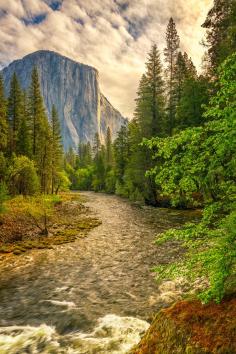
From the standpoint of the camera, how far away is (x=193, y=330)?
5.22 metres

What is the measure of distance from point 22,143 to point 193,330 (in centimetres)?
4219

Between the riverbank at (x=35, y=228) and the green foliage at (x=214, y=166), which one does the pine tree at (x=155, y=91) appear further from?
the green foliage at (x=214, y=166)

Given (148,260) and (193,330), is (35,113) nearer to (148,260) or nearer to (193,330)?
(148,260)

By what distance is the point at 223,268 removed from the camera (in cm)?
502

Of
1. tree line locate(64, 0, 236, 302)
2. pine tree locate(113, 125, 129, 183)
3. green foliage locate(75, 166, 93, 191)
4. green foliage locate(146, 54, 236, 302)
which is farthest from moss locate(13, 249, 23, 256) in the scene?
green foliage locate(75, 166, 93, 191)

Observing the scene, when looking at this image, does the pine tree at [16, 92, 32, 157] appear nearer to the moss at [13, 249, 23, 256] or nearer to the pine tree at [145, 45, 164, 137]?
the pine tree at [145, 45, 164, 137]

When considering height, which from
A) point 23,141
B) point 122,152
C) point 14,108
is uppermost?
point 14,108

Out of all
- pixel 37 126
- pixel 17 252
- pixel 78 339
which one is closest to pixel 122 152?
pixel 37 126

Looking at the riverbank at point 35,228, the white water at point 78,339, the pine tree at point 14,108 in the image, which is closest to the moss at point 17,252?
the riverbank at point 35,228

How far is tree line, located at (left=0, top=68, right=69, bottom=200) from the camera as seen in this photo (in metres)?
36.6

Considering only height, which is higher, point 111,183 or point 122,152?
point 122,152

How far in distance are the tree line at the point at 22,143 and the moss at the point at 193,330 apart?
29390 mm

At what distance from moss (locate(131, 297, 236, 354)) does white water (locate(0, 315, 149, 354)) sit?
2.71 meters

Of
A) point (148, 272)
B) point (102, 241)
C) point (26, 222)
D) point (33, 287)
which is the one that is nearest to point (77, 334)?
point (33, 287)
